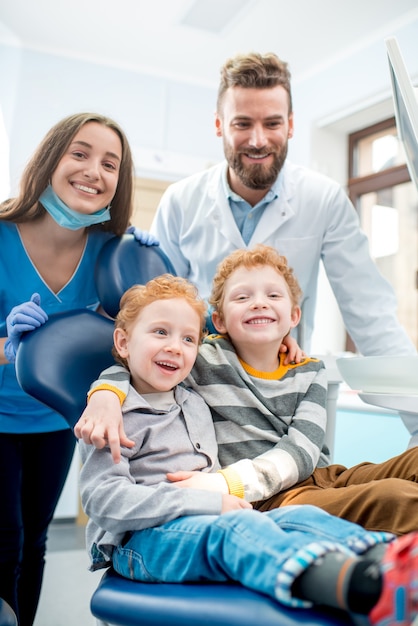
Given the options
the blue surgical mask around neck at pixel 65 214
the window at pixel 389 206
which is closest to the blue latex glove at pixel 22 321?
the blue surgical mask around neck at pixel 65 214

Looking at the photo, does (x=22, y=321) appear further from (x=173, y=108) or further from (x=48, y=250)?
(x=173, y=108)

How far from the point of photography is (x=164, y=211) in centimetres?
201

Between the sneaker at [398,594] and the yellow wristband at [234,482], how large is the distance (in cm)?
38

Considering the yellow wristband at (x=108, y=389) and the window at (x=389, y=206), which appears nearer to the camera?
the yellow wristband at (x=108, y=389)

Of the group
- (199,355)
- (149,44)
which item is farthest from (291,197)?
(149,44)

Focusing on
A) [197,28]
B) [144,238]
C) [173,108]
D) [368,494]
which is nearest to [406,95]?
[144,238]

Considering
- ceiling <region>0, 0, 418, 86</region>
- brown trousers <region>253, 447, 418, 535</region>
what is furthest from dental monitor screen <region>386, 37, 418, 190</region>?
ceiling <region>0, 0, 418, 86</region>

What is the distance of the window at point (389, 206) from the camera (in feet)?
11.7

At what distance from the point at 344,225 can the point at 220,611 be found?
1353 millimetres

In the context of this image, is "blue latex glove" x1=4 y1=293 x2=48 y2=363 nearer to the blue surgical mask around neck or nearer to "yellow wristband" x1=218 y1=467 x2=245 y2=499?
the blue surgical mask around neck

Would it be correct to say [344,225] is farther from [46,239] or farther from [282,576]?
[282,576]

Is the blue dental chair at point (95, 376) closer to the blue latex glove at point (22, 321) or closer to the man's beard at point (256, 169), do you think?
the blue latex glove at point (22, 321)

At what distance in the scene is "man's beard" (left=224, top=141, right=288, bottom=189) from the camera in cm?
186

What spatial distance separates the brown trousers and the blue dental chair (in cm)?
25
